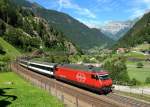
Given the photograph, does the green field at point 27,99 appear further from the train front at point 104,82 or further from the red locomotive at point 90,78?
the train front at point 104,82

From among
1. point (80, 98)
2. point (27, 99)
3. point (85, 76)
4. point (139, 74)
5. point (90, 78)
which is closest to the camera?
point (80, 98)

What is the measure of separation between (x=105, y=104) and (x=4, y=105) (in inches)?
609

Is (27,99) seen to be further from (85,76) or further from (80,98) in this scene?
(85,76)

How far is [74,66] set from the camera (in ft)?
191

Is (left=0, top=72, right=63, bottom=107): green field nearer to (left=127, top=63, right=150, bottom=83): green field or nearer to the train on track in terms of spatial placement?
the train on track

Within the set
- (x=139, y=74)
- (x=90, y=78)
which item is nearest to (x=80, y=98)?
(x=90, y=78)

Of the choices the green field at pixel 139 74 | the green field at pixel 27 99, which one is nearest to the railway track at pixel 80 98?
the green field at pixel 27 99

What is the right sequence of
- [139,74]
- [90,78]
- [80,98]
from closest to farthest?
[80,98] → [90,78] → [139,74]

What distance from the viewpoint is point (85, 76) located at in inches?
1997

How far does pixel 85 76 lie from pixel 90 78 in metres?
1.94

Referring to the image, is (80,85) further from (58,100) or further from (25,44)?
(25,44)

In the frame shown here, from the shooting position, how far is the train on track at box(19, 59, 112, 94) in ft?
155

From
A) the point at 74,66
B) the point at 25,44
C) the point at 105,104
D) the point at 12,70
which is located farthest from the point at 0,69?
the point at 25,44

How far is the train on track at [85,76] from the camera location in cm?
4719
